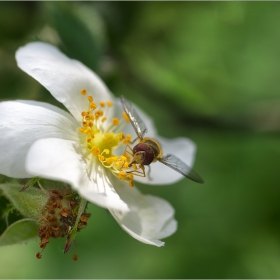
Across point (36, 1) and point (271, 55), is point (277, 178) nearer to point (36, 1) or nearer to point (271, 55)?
point (271, 55)

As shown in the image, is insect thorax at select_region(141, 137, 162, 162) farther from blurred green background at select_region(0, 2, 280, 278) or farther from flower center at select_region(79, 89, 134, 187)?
blurred green background at select_region(0, 2, 280, 278)

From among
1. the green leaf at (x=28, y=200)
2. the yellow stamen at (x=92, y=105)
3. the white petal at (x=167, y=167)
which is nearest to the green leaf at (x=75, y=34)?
the yellow stamen at (x=92, y=105)

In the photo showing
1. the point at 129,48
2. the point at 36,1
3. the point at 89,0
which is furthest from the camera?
the point at 129,48

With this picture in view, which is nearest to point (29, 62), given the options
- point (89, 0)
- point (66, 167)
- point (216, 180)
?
point (66, 167)

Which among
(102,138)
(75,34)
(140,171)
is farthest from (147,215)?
(75,34)

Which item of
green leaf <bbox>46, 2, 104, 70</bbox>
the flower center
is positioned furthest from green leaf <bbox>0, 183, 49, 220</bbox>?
green leaf <bbox>46, 2, 104, 70</bbox>

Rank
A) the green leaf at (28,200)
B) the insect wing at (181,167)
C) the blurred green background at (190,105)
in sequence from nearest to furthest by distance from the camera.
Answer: the green leaf at (28,200)
the insect wing at (181,167)
the blurred green background at (190,105)

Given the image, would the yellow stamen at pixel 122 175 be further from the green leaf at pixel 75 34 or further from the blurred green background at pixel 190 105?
the green leaf at pixel 75 34
